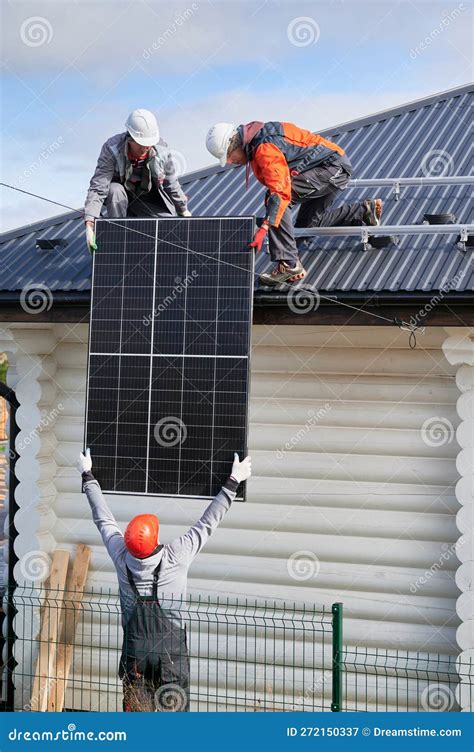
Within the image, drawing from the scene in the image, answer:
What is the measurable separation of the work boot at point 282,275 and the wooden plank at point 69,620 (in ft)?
11.6

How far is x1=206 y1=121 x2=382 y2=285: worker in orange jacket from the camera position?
373 inches

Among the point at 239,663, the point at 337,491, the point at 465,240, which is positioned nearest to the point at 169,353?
the point at 337,491

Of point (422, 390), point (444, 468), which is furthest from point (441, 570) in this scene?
point (422, 390)

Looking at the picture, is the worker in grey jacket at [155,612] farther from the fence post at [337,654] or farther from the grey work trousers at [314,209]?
the grey work trousers at [314,209]

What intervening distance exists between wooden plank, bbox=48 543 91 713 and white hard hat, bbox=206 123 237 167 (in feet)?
14.3

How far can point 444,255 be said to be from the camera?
396 inches

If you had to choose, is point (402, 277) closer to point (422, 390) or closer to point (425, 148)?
point (422, 390)

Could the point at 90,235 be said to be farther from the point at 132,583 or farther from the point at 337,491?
the point at 337,491

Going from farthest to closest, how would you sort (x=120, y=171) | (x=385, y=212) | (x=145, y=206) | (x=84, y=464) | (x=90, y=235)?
(x=385, y=212) < (x=145, y=206) < (x=120, y=171) < (x=90, y=235) < (x=84, y=464)

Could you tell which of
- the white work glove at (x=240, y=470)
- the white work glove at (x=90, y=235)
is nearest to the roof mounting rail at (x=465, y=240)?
the white work glove at (x=240, y=470)

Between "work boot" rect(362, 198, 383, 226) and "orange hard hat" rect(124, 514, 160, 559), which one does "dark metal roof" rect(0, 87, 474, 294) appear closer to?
"work boot" rect(362, 198, 383, 226)

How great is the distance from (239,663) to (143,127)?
538cm

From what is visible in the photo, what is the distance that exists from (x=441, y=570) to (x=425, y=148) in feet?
19.0

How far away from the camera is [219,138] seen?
9.59 metres
